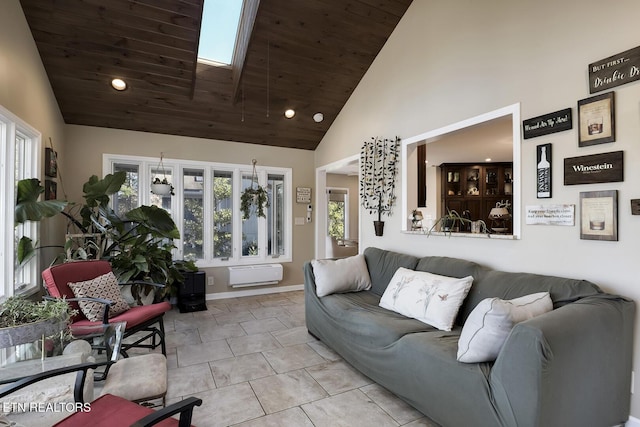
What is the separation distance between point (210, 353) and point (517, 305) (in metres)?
2.64

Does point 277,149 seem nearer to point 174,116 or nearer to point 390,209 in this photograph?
point 174,116

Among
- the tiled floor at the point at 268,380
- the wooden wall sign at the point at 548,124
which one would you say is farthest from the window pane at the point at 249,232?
the wooden wall sign at the point at 548,124

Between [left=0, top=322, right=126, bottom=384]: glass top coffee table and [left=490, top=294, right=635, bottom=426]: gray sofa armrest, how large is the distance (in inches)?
81.5

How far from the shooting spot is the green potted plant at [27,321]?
1646mm

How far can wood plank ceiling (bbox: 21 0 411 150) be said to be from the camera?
10.7 ft

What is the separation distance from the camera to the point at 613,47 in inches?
80.0

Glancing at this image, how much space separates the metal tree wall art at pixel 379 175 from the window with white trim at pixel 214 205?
1.77 m

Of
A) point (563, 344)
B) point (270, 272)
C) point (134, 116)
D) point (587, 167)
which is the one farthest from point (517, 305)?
point (134, 116)

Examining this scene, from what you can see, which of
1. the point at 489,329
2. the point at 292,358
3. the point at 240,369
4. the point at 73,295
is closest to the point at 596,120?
the point at 489,329

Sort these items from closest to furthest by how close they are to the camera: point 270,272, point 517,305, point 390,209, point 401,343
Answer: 1. point 517,305
2. point 401,343
3. point 390,209
4. point 270,272

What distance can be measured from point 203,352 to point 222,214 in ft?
8.43

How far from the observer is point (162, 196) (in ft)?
15.9

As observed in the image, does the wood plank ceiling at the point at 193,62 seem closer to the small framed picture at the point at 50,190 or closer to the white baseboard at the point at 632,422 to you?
the small framed picture at the point at 50,190

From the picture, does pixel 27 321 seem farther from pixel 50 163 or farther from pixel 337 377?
pixel 50 163
